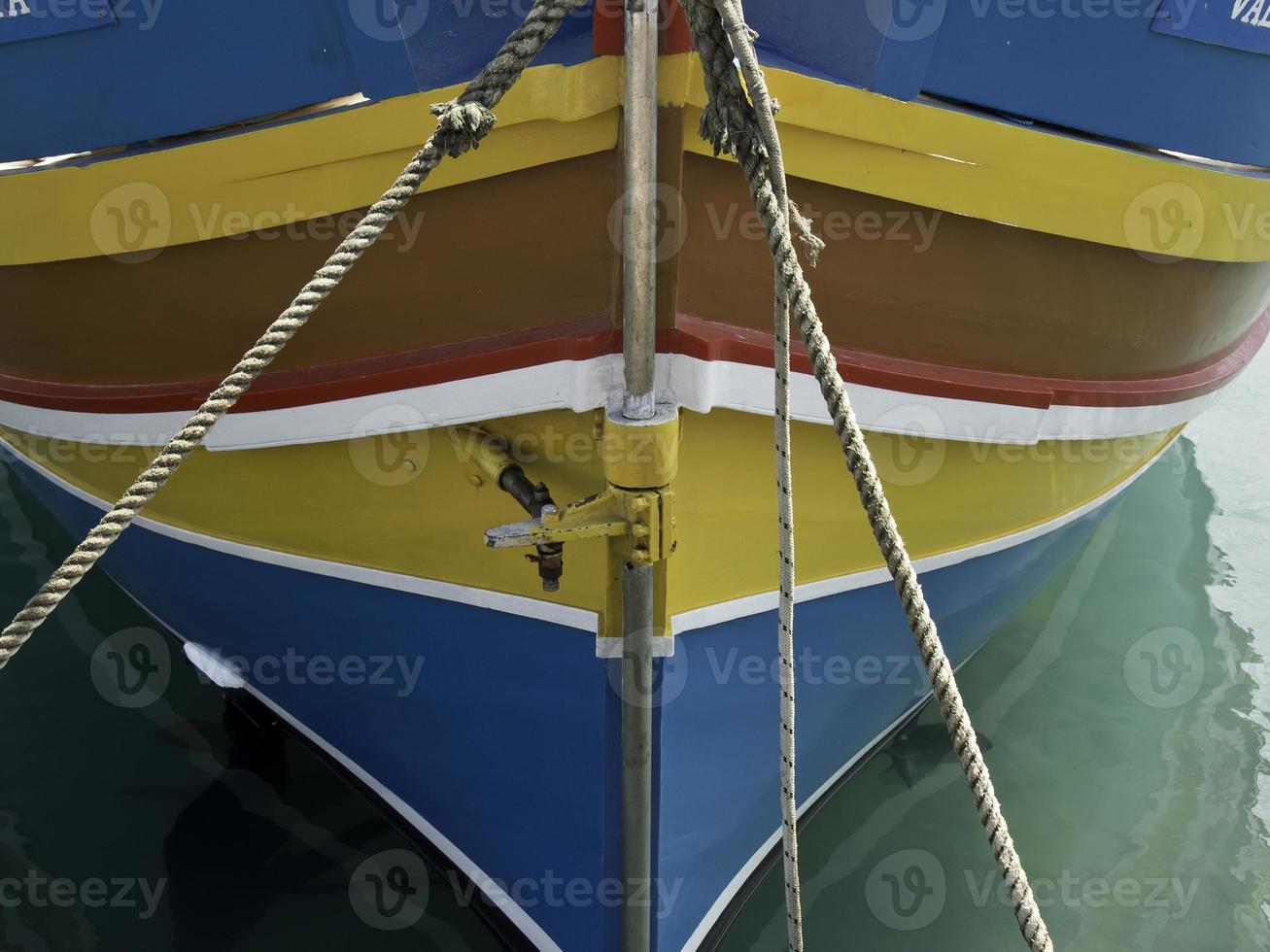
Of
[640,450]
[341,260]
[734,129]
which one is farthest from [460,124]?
[640,450]

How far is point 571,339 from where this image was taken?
1815 mm

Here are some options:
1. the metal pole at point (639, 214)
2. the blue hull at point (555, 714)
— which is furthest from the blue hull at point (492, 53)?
the blue hull at point (555, 714)

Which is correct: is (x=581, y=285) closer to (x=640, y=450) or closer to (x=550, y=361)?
(x=550, y=361)

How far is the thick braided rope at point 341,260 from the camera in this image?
1.49 m

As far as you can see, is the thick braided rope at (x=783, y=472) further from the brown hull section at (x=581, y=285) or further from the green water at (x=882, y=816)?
the green water at (x=882, y=816)

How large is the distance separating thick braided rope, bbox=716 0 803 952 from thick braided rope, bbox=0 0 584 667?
0.87 feet

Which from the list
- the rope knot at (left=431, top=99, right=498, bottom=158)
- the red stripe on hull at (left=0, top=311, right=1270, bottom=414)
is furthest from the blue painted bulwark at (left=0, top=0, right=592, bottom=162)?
the red stripe on hull at (left=0, top=311, right=1270, bottom=414)

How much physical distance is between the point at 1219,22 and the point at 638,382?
1296 mm

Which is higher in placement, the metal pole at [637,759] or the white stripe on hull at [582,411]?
the white stripe on hull at [582,411]

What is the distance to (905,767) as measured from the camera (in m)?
3.56

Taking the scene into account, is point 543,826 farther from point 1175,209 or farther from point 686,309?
point 1175,209

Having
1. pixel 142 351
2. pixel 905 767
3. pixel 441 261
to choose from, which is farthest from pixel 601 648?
pixel 905 767

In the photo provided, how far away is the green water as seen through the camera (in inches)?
117

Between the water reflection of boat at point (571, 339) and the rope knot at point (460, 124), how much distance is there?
0.18 m
